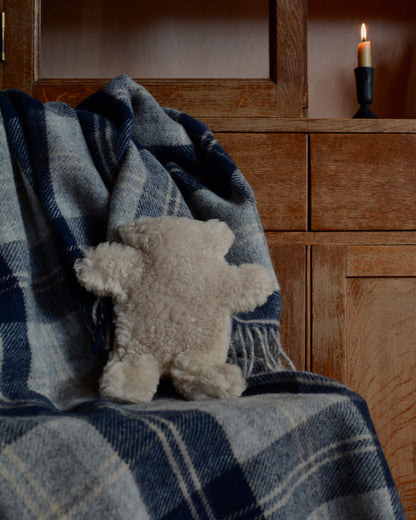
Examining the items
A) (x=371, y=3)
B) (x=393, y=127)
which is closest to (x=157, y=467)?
(x=393, y=127)

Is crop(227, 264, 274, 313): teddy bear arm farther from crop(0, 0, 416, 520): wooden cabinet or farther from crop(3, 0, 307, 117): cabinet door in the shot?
crop(3, 0, 307, 117): cabinet door

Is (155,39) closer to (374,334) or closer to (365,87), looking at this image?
(365,87)

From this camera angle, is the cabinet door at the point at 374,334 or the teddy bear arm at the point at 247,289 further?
the cabinet door at the point at 374,334

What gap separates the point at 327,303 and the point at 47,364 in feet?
1.45

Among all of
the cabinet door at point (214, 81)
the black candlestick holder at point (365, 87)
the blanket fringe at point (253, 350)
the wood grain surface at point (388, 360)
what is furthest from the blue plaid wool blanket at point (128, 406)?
the black candlestick holder at point (365, 87)

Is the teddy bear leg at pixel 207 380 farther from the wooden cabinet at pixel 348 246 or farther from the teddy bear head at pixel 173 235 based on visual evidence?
the wooden cabinet at pixel 348 246

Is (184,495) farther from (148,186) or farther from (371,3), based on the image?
(371,3)

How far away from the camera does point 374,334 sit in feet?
2.40

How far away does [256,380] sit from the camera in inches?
21.0

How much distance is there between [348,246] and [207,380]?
0.38 m

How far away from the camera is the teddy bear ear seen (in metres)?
0.55

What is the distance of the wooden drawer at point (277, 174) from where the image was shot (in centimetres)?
74

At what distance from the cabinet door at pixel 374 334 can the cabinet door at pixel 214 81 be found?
30 cm

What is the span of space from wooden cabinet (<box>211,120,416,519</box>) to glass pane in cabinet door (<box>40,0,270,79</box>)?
178 mm
